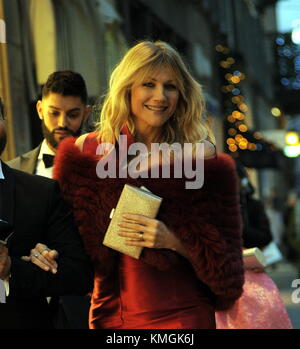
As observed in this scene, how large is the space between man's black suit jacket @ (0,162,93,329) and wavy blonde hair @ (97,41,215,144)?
0.78 metres

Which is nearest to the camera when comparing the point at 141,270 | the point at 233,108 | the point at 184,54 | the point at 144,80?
the point at 141,270

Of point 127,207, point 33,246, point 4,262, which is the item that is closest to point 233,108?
point 127,207

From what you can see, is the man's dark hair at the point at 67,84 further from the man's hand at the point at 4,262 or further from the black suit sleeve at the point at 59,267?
the man's hand at the point at 4,262

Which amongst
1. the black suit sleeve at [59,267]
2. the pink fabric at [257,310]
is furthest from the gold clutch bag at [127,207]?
the pink fabric at [257,310]

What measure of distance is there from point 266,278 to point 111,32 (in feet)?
20.4

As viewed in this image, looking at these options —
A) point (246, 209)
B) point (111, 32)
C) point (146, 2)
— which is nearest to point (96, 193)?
point (246, 209)

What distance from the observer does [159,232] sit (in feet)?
13.7

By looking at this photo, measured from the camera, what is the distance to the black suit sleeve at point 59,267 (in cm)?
352

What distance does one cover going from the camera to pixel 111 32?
11648mm

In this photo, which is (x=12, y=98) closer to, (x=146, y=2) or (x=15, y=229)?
(x=15, y=229)

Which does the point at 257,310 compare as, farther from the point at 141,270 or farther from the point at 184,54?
the point at 184,54

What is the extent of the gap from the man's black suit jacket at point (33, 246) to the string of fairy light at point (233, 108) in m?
16.7

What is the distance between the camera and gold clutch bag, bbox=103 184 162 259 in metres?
4.14

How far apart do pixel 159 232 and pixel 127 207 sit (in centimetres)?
17
